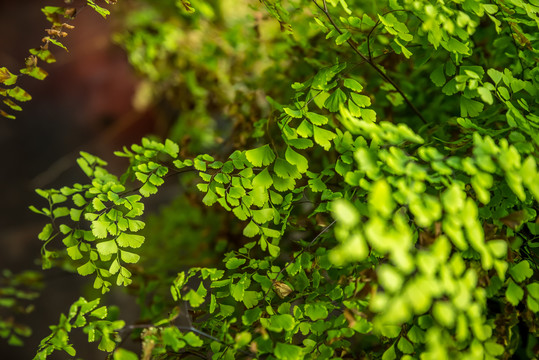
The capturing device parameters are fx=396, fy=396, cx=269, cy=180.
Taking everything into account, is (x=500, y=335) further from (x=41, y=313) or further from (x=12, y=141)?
(x=12, y=141)

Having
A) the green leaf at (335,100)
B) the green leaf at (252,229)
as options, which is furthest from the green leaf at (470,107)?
the green leaf at (252,229)

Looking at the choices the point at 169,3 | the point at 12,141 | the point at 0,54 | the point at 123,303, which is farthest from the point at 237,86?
the point at 0,54

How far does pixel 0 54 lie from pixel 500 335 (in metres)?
4.41

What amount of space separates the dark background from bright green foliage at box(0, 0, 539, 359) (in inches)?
83.1

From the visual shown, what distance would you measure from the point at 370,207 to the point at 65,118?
11.8ft

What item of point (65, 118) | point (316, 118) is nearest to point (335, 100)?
point (316, 118)

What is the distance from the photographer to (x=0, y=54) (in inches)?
146

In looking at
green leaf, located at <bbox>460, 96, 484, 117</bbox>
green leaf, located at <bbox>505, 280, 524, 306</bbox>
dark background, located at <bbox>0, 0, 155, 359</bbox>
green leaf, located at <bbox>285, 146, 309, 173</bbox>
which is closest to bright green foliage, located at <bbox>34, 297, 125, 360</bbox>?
green leaf, located at <bbox>285, 146, 309, 173</bbox>

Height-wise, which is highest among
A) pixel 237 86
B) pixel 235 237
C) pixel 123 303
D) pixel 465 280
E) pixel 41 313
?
pixel 465 280

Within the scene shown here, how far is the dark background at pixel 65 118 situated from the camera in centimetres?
323

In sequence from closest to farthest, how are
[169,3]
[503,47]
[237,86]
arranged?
[503,47], [237,86], [169,3]

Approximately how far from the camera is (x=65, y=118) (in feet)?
11.6

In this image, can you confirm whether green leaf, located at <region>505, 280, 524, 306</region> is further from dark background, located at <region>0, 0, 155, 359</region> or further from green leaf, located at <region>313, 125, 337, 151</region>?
dark background, located at <region>0, 0, 155, 359</region>

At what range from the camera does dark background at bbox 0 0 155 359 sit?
10.6ft
